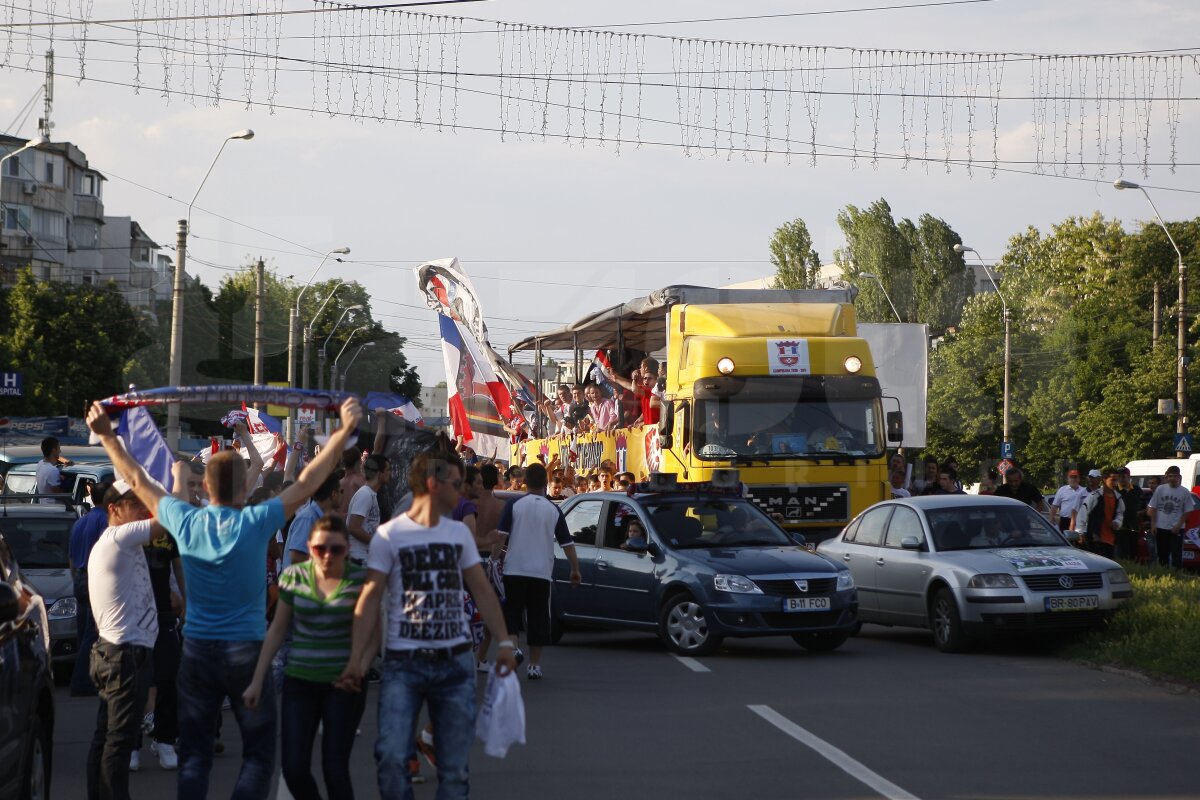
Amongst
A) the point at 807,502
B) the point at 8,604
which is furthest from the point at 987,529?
the point at 8,604

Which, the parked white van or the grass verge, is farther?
the parked white van

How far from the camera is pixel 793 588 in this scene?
15.1 meters

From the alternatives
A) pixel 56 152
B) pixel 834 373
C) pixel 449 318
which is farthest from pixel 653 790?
pixel 56 152

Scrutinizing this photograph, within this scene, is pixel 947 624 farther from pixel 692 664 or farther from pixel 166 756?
pixel 166 756

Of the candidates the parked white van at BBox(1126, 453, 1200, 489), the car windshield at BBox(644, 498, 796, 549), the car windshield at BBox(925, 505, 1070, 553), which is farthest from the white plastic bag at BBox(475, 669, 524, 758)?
the parked white van at BBox(1126, 453, 1200, 489)

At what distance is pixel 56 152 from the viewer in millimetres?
89812

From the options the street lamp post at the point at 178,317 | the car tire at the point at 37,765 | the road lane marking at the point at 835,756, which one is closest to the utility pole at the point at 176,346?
the street lamp post at the point at 178,317

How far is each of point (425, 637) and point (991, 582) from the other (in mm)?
9819

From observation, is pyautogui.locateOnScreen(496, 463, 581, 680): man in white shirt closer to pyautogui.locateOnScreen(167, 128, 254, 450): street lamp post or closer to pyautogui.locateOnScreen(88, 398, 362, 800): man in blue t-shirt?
pyautogui.locateOnScreen(88, 398, 362, 800): man in blue t-shirt

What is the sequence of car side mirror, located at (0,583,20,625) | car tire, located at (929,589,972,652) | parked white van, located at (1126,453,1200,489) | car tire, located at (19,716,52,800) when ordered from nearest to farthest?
car side mirror, located at (0,583,20,625) < car tire, located at (19,716,52,800) < car tire, located at (929,589,972,652) < parked white van, located at (1126,453,1200,489)

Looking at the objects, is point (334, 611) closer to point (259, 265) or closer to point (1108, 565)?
point (1108, 565)

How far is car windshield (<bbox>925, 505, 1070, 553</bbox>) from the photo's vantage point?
53.4 feet

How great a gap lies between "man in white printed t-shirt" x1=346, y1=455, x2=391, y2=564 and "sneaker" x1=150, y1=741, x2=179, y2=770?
79.3 inches

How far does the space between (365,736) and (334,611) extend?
443 centimetres
